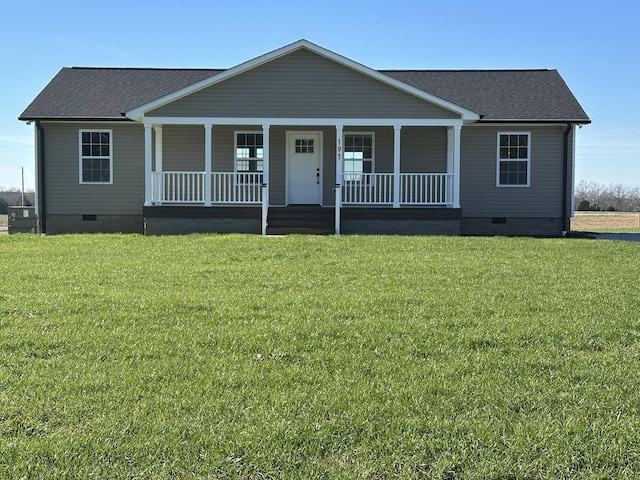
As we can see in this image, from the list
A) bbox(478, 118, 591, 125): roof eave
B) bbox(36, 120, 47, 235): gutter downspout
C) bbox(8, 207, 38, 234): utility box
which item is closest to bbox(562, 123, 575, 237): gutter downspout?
bbox(478, 118, 591, 125): roof eave

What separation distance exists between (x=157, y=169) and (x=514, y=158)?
1000 cm

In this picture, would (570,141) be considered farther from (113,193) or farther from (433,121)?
(113,193)

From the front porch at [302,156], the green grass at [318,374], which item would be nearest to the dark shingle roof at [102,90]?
the front porch at [302,156]

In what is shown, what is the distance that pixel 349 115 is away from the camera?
16250mm

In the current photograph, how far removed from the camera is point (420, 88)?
19.6 m

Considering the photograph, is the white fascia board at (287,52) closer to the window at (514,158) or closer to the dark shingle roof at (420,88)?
the dark shingle roof at (420,88)

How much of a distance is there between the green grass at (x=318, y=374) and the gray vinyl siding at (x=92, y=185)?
30.4ft

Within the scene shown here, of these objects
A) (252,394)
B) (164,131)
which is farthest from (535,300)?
(164,131)

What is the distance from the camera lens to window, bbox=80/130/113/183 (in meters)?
17.9

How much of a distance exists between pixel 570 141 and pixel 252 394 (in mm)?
16122

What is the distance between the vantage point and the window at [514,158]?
1788 cm

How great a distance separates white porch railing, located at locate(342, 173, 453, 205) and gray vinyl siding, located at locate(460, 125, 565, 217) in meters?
0.95

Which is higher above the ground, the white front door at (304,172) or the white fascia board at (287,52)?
the white fascia board at (287,52)

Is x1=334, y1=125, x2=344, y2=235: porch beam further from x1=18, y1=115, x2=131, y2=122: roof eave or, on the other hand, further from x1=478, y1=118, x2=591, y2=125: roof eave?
x1=18, y1=115, x2=131, y2=122: roof eave
